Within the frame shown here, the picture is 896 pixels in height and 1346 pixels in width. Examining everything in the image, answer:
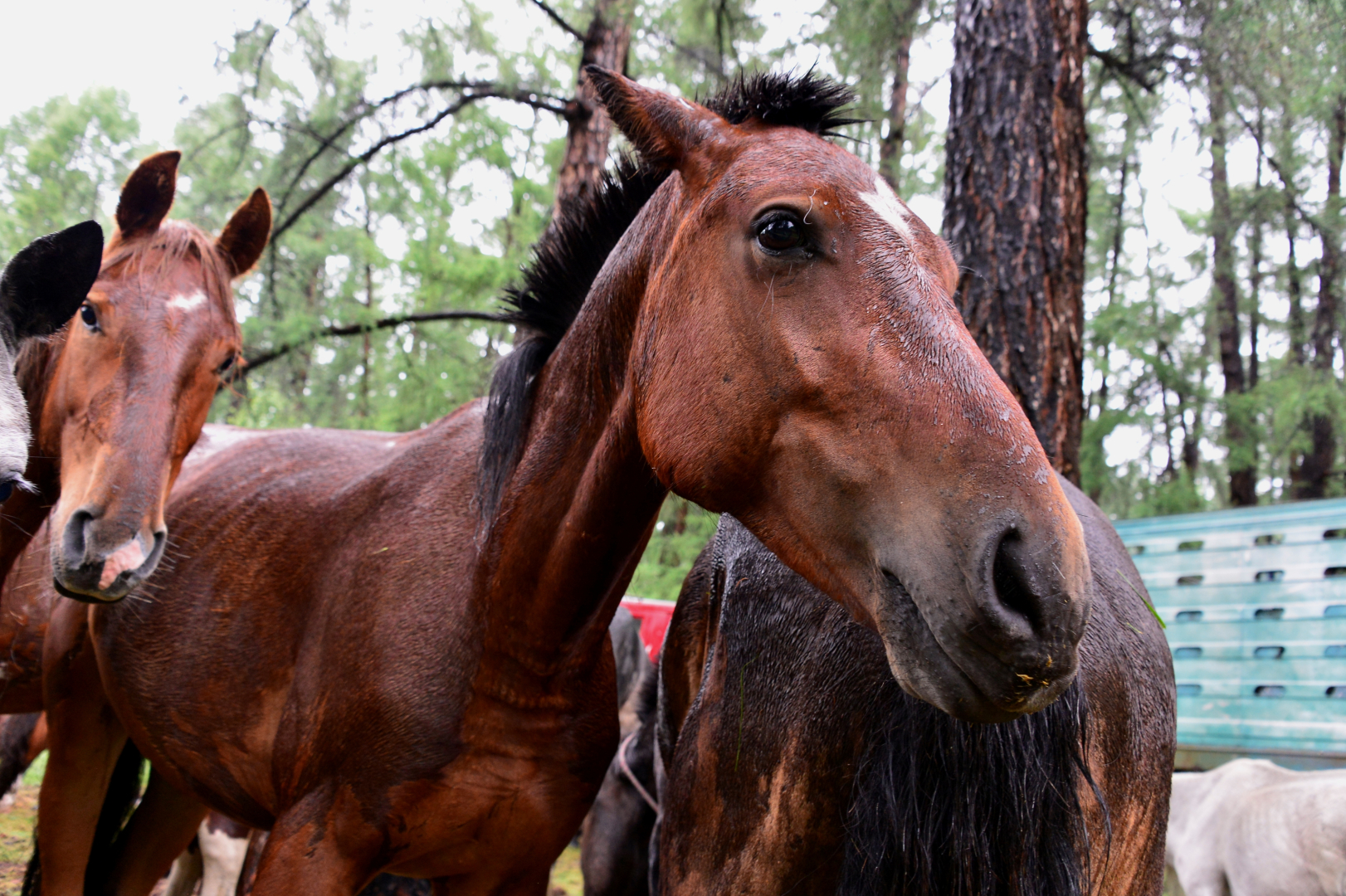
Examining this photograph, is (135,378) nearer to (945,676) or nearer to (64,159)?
(945,676)

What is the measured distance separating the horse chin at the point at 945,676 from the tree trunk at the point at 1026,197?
294cm

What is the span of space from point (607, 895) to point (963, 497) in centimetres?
324

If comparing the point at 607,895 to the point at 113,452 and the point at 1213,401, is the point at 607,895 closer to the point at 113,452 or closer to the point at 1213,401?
the point at 113,452

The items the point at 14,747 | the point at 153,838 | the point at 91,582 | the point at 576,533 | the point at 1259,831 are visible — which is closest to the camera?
the point at 576,533

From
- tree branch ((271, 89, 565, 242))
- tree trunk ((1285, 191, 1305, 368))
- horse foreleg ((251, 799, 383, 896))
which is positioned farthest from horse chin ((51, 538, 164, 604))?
tree trunk ((1285, 191, 1305, 368))

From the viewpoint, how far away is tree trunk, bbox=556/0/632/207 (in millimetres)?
7625

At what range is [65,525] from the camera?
7.68 ft

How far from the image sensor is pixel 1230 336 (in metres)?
12.6

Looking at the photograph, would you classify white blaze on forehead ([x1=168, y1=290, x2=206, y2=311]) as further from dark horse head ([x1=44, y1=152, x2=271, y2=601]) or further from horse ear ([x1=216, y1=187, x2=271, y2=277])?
horse ear ([x1=216, y1=187, x2=271, y2=277])

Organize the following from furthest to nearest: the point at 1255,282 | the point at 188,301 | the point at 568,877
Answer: the point at 1255,282 < the point at 568,877 < the point at 188,301

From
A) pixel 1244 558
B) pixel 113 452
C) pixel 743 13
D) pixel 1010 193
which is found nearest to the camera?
pixel 113 452

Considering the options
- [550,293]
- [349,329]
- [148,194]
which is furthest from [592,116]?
[550,293]

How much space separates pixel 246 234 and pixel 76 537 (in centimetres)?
151

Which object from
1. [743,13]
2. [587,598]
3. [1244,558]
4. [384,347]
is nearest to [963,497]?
[587,598]
